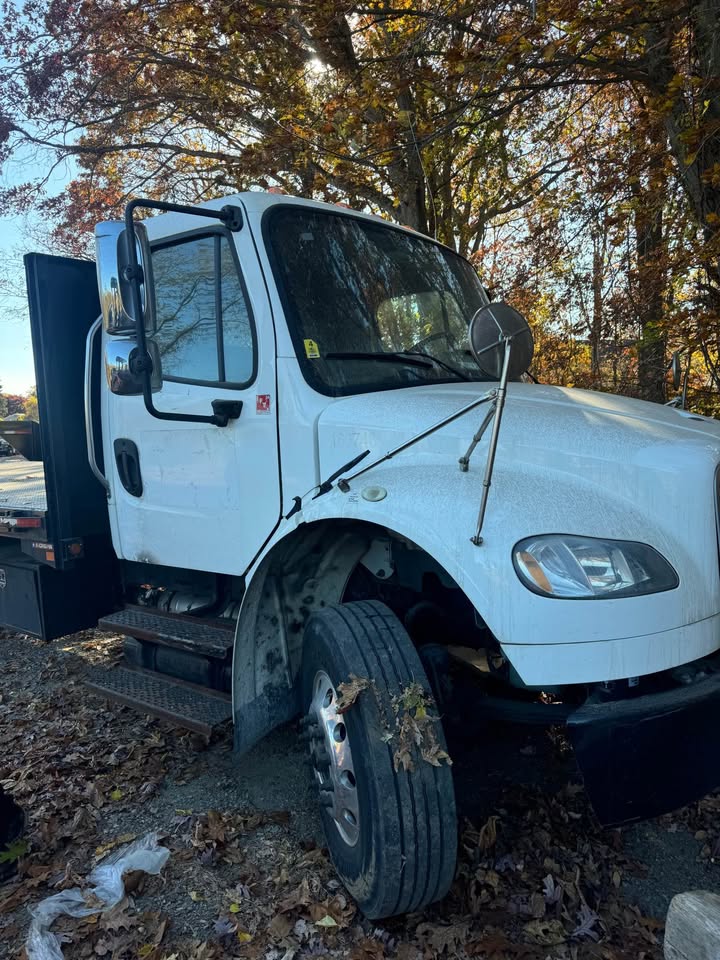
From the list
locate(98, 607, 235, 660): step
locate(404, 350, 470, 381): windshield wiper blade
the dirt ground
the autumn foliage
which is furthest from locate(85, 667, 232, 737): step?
the autumn foliage

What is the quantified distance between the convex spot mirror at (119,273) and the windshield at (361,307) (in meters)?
0.57

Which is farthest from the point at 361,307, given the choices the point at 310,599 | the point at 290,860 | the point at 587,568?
the point at 290,860

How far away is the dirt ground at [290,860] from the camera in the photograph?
240 cm

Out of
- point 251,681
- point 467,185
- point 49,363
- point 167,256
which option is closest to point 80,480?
point 49,363

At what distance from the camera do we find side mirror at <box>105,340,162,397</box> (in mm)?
2832

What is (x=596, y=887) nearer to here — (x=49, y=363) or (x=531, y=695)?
(x=531, y=695)

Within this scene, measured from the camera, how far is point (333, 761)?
2.48 meters

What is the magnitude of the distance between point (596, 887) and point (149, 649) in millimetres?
2270

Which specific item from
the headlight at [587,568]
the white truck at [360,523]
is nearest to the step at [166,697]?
the white truck at [360,523]

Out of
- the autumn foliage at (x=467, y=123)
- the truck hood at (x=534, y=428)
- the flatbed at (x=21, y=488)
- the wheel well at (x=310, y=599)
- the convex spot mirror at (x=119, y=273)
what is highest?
the autumn foliage at (x=467, y=123)

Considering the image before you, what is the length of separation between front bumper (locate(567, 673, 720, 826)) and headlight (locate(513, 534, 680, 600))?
0.32 meters

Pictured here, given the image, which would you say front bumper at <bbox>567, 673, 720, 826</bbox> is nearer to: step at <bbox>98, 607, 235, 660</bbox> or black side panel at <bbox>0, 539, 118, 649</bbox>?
step at <bbox>98, 607, 235, 660</bbox>

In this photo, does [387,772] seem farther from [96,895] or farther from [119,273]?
[119,273]

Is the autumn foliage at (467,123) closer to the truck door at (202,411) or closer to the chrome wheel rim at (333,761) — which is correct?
the truck door at (202,411)
